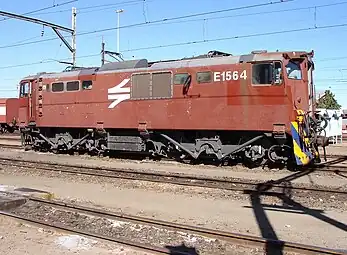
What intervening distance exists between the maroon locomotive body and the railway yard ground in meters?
1.10

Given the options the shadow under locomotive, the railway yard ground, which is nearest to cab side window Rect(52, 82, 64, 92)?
the railway yard ground

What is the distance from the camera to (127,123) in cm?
1816

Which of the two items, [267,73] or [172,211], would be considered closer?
[172,211]

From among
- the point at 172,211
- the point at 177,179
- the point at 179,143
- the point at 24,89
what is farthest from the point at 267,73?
the point at 24,89

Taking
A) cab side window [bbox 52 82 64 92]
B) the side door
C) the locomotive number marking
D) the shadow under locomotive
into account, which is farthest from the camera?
the side door

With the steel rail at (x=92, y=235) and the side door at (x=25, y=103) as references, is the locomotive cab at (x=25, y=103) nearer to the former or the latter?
the side door at (x=25, y=103)

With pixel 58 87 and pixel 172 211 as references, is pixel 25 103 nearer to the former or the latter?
pixel 58 87

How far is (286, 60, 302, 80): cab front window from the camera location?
14.8 metres

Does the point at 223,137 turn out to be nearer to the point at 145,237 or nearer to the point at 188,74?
the point at 188,74

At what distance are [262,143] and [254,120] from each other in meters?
1.05

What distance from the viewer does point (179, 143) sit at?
1719 centimetres

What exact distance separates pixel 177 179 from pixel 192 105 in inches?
146

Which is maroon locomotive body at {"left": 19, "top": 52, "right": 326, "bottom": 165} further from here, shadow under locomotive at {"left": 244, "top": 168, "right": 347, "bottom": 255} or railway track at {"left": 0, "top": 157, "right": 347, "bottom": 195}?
shadow under locomotive at {"left": 244, "top": 168, "right": 347, "bottom": 255}

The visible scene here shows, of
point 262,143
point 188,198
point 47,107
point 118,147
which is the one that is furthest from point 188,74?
point 47,107
